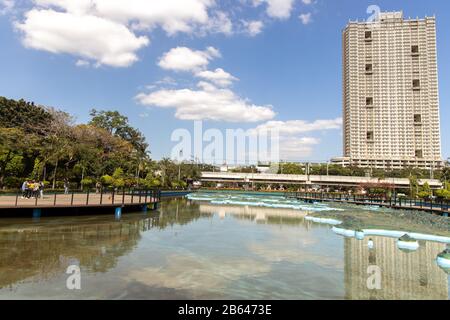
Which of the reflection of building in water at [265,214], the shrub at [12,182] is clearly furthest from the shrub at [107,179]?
the reflection of building in water at [265,214]

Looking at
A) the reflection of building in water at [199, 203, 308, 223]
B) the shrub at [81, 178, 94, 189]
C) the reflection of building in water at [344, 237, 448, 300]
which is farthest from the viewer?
the shrub at [81, 178, 94, 189]

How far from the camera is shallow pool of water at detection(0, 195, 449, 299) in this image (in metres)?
6.81

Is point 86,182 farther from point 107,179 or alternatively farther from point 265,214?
point 265,214

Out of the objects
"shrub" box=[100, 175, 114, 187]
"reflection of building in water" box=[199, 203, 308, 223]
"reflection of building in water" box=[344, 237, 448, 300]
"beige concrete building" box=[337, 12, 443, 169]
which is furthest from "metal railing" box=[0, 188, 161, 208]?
"beige concrete building" box=[337, 12, 443, 169]

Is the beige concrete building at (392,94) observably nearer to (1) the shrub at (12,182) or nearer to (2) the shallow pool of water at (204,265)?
(1) the shrub at (12,182)

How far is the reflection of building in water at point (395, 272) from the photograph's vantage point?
275 inches

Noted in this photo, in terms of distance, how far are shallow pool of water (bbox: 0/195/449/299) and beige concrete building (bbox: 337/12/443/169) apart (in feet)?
421

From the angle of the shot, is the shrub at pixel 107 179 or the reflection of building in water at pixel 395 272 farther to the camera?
the shrub at pixel 107 179

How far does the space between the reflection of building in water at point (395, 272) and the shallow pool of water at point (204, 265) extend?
28 millimetres

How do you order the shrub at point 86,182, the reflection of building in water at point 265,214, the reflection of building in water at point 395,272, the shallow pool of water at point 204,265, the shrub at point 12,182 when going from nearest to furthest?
the shallow pool of water at point 204,265 → the reflection of building in water at point 395,272 → the reflection of building in water at point 265,214 → the shrub at point 12,182 → the shrub at point 86,182

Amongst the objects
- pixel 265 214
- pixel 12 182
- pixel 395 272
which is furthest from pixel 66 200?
pixel 395 272

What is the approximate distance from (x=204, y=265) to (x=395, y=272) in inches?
218

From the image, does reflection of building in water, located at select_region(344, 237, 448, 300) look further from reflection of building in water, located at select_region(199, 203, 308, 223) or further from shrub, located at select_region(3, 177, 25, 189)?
shrub, located at select_region(3, 177, 25, 189)
